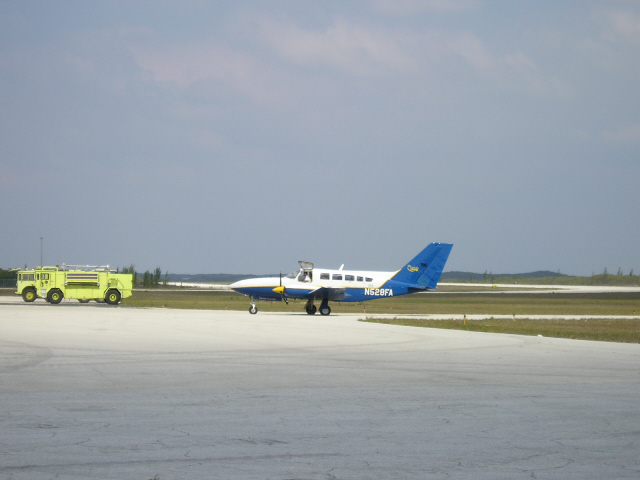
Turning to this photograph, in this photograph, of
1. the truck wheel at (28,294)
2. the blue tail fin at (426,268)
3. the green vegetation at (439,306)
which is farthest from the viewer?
the truck wheel at (28,294)

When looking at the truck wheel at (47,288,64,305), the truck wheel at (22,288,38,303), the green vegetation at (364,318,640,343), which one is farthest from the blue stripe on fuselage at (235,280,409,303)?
the truck wheel at (22,288,38,303)

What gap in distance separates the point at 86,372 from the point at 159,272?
9793 cm

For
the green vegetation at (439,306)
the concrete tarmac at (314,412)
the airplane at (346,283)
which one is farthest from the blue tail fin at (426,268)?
the concrete tarmac at (314,412)

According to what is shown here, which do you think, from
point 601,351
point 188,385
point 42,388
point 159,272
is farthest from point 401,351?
point 159,272

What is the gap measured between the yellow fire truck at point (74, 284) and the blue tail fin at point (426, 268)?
2012 cm

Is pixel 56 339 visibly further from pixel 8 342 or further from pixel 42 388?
pixel 42 388

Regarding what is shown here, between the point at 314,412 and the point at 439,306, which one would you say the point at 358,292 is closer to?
the point at 439,306

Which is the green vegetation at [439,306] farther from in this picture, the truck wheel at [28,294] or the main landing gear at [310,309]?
the truck wheel at [28,294]

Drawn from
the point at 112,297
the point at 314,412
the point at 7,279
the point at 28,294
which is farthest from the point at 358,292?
the point at 7,279

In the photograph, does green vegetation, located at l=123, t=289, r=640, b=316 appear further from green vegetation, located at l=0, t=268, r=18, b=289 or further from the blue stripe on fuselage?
green vegetation, located at l=0, t=268, r=18, b=289

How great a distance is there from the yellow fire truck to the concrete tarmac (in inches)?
1215

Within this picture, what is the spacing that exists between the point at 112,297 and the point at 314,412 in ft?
138

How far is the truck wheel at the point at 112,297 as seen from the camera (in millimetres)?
49281

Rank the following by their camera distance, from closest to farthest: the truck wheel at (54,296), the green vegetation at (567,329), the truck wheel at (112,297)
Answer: the green vegetation at (567,329) → the truck wheel at (54,296) → the truck wheel at (112,297)
